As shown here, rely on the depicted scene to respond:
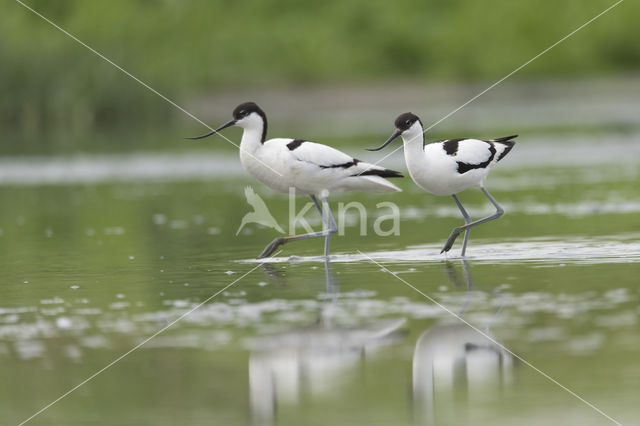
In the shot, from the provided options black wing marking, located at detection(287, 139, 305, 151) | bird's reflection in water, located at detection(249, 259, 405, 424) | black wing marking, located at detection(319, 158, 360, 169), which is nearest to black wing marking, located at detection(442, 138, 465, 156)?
black wing marking, located at detection(319, 158, 360, 169)

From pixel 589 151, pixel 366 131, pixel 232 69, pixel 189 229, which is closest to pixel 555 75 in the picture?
pixel 232 69

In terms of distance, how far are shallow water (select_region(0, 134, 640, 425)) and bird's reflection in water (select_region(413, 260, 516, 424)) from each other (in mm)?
15

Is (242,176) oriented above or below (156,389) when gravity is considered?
above

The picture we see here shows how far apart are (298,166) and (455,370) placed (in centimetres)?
471

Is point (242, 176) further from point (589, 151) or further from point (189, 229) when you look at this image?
point (189, 229)

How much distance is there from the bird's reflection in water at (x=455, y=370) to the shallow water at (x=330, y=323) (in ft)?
0.05

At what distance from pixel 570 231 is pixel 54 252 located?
4.58 metres

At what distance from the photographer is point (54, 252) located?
38.7ft

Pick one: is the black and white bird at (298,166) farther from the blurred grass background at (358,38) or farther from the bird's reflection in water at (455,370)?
the blurred grass background at (358,38)

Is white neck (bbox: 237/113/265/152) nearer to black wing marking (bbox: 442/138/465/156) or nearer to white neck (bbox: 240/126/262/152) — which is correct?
white neck (bbox: 240/126/262/152)

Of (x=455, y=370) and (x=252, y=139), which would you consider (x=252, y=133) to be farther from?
(x=455, y=370)

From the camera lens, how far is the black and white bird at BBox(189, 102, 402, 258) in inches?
422

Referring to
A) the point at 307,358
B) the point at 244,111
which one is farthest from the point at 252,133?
the point at 307,358

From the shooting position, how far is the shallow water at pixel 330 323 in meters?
5.66
